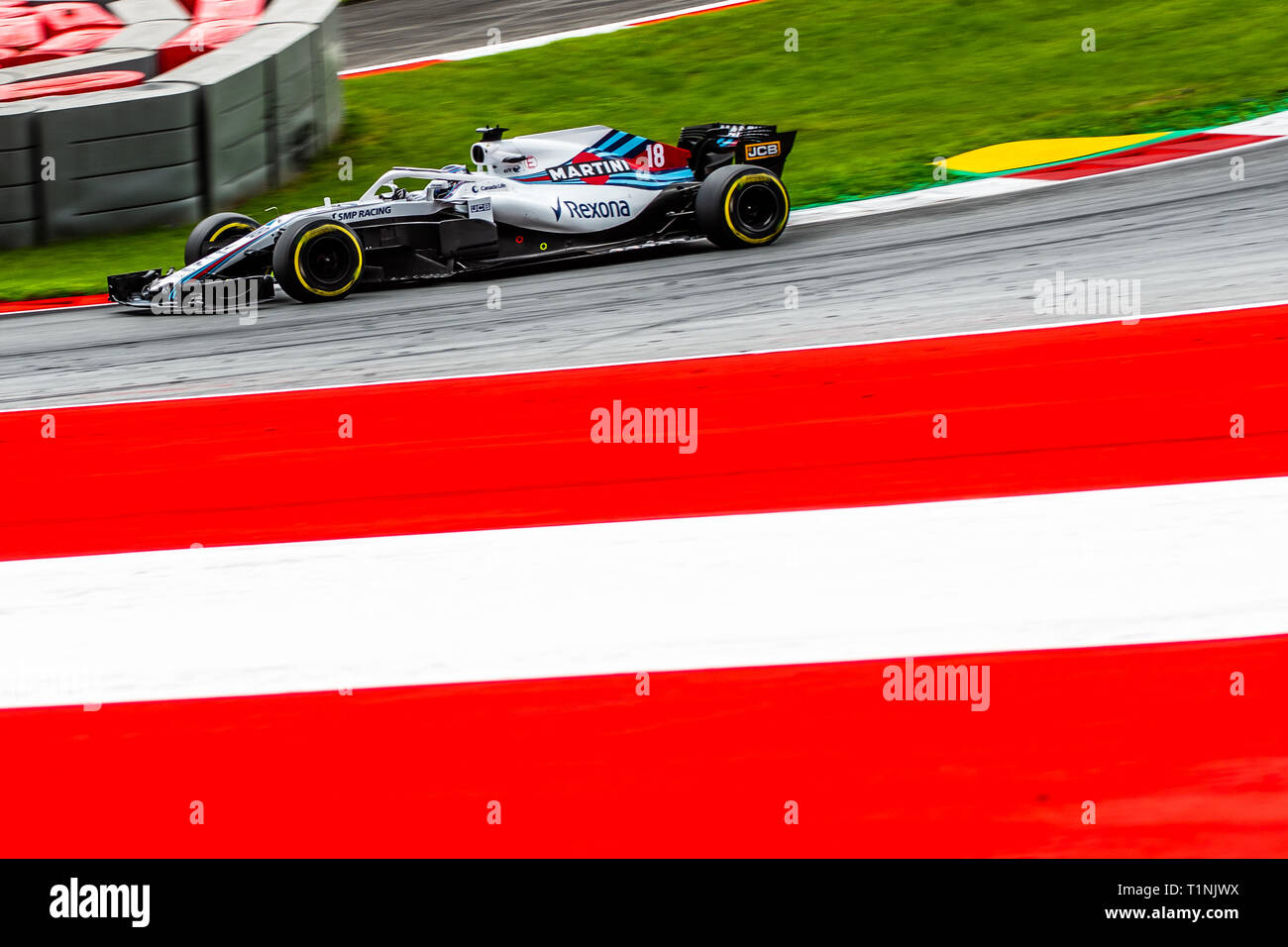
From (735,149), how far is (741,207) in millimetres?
747

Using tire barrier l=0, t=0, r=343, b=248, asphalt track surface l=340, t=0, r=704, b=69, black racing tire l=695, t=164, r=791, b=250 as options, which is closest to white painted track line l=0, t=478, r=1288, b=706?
black racing tire l=695, t=164, r=791, b=250

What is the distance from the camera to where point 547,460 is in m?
6.08

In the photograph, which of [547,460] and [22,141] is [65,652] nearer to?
[547,460]

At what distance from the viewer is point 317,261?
10141mm

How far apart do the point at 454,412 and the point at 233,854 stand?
3760 mm

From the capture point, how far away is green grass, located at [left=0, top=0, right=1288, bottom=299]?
14266 mm

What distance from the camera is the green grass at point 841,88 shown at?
14.3 metres

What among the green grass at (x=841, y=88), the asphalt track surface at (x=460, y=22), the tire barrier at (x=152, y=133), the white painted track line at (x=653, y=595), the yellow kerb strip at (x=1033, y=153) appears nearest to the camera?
the white painted track line at (x=653, y=595)

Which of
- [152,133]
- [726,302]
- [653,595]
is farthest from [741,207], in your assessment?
[653,595]

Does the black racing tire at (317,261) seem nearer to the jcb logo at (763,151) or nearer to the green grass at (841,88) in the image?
the green grass at (841,88)

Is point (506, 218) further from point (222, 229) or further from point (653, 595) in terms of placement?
point (653, 595)

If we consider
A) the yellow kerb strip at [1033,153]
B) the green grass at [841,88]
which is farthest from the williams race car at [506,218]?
the yellow kerb strip at [1033,153]

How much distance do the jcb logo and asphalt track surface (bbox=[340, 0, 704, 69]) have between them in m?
11.6
